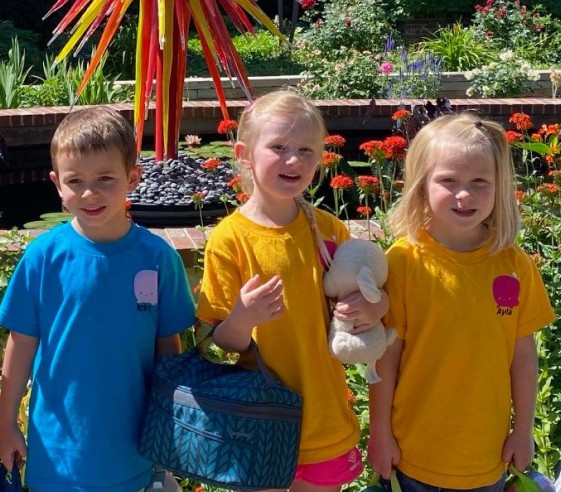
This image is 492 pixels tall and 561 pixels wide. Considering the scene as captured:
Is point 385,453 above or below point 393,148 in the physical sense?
below

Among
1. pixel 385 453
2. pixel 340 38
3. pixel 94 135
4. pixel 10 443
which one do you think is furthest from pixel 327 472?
pixel 340 38

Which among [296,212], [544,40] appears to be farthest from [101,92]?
[544,40]

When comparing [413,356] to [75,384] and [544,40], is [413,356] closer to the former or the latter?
[75,384]

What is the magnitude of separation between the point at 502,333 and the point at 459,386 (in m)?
0.16

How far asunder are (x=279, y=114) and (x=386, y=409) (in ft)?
2.47

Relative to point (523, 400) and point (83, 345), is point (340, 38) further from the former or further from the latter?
point (83, 345)

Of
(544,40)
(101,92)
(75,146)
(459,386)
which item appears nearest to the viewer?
(75,146)

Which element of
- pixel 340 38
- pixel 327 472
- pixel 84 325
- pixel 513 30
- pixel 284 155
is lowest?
pixel 327 472

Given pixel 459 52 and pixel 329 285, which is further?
pixel 459 52

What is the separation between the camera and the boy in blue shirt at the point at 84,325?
80.7 inches

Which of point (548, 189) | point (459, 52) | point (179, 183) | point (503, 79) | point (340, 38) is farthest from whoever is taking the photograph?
point (340, 38)

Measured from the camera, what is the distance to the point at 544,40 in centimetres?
1306

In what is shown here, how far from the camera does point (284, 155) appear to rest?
2094 millimetres

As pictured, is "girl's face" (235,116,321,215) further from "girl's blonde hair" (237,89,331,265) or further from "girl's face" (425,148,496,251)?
"girl's face" (425,148,496,251)
